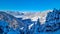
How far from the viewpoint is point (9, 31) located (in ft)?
81.0

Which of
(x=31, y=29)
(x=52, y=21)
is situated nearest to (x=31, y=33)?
(x=31, y=29)

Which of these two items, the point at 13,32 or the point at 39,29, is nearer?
the point at 39,29

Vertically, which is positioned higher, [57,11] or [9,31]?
[57,11]

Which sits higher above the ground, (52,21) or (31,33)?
Result: (52,21)

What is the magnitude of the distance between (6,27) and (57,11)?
7.22 m

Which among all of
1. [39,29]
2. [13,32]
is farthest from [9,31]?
[39,29]

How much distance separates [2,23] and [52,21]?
7.05 meters

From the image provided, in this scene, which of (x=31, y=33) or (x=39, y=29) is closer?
(x=39, y=29)

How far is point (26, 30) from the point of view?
84.8 feet

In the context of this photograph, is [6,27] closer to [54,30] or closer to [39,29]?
[39,29]

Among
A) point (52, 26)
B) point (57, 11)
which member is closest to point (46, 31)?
point (52, 26)

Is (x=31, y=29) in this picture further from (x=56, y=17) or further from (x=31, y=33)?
(x=56, y=17)

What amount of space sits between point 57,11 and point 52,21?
156 centimetres

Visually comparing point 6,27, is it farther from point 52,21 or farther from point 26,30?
point 52,21
